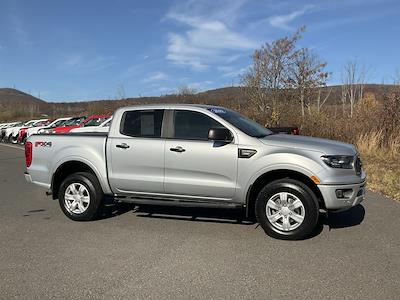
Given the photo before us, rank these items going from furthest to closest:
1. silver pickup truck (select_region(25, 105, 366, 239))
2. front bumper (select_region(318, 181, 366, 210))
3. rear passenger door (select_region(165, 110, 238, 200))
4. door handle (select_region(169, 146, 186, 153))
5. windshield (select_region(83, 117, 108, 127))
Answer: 1. windshield (select_region(83, 117, 108, 127))
2. door handle (select_region(169, 146, 186, 153))
3. rear passenger door (select_region(165, 110, 238, 200))
4. silver pickup truck (select_region(25, 105, 366, 239))
5. front bumper (select_region(318, 181, 366, 210))

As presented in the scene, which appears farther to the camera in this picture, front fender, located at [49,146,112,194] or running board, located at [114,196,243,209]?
front fender, located at [49,146,112,194]

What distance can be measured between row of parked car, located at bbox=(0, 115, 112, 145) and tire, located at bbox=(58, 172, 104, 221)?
353 inches

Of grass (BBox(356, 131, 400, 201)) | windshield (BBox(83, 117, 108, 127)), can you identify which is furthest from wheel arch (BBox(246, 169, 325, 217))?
windshield (BBox(83, 117, 108, 127))

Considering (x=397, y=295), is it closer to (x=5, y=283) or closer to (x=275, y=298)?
(x=275, y=298)

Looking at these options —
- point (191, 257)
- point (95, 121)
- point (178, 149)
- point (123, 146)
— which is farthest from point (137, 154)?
point (95, 121)

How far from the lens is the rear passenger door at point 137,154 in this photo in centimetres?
639

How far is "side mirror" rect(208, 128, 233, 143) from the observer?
585 cm

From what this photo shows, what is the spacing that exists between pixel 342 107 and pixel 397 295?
50.3ft

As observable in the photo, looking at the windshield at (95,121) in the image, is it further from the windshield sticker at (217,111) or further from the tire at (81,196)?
the windshield sticker at (217,111)

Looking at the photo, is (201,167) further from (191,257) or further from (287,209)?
(191,257)

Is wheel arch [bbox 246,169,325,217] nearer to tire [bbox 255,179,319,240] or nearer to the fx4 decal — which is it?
tire [bbox 255,179,319,240]

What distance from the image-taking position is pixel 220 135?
590 centimetres

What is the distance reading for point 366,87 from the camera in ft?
67.6

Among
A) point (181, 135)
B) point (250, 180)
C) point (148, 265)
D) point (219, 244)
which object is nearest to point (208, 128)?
point (181, 135)
